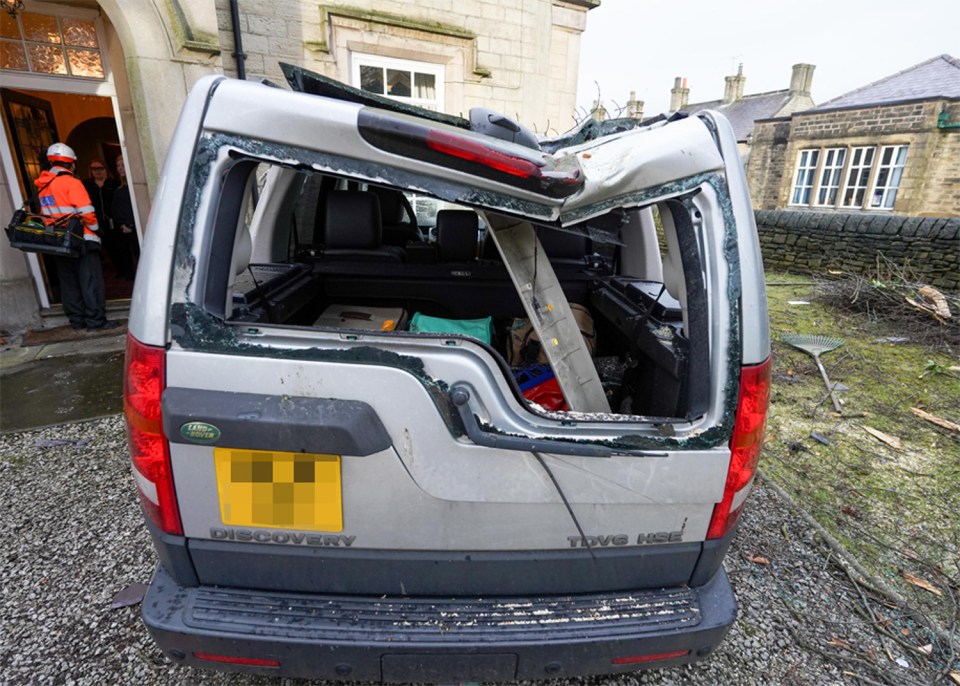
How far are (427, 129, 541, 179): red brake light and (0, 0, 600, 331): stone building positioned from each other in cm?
556

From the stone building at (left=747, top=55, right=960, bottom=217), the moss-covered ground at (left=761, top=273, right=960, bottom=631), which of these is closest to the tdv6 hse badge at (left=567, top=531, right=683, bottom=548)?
the moss-covered ground at (left=761, top=273, right=960, bottom=631)

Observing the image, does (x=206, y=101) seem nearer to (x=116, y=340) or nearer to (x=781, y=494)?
(x=781, y=494)

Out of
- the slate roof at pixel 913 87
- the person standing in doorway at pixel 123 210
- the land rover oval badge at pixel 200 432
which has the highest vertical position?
the slate roof at pixel 913 87

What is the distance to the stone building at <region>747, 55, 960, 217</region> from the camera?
16.8m

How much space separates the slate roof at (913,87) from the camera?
56.6ft

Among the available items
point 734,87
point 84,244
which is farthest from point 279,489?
point 734,87

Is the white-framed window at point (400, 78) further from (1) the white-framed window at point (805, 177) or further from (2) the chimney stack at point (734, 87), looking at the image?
(2) the chimney stack at point (734, 87)

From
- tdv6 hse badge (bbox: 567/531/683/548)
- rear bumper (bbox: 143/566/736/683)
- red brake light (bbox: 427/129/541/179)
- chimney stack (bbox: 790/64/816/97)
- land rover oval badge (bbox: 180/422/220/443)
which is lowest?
rear bumper (bbox: 143/566/736/683)

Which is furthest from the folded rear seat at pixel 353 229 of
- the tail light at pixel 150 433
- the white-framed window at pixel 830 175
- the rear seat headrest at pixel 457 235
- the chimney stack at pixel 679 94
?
the chimney stack at pixel 679 94

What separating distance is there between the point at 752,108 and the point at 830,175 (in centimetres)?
1032

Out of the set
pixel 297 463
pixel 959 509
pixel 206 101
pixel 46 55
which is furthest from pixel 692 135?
pixel 46 55

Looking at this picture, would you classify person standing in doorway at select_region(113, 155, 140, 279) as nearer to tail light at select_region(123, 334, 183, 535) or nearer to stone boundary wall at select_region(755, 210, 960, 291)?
tail light at select_region(123, 334, 183, 535)

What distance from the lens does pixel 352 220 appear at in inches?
122

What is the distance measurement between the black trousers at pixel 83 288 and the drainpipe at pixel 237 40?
8.77 feet
